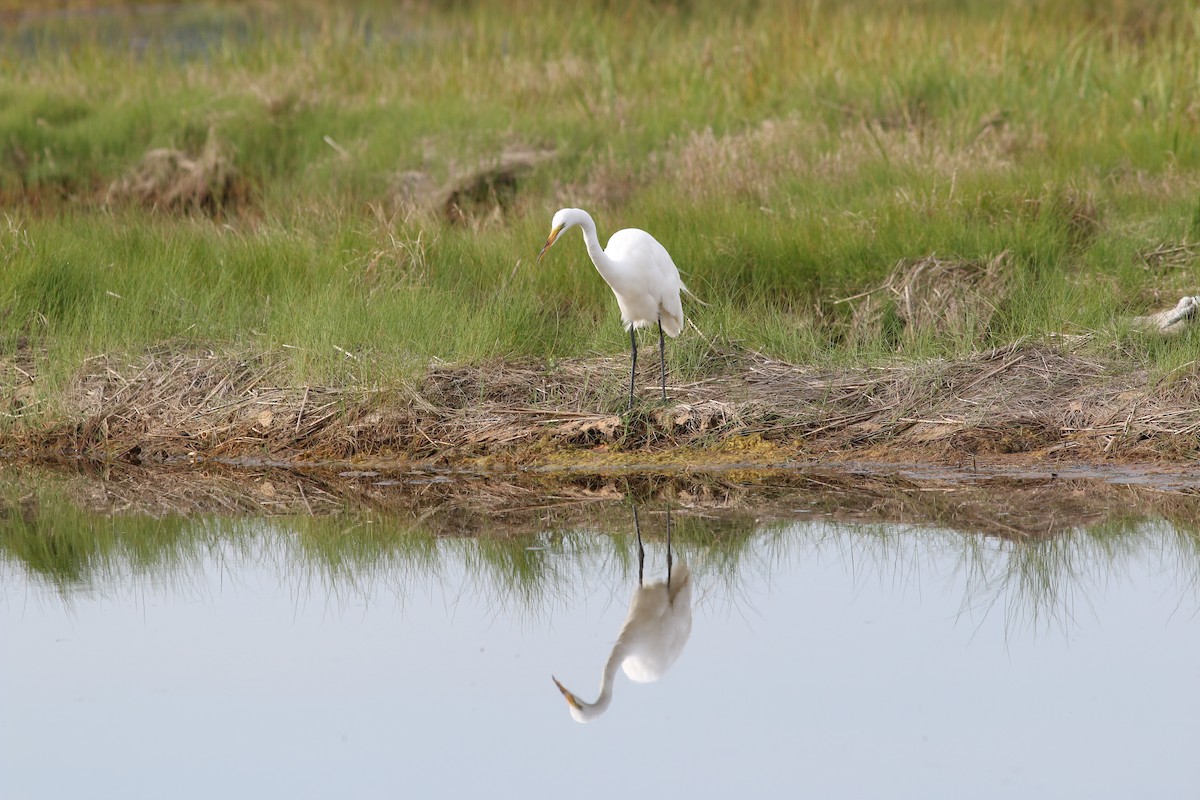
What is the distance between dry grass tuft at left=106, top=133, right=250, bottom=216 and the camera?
11008 mm

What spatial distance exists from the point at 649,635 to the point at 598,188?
5.18 m

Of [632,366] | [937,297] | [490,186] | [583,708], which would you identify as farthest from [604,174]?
[583,708]

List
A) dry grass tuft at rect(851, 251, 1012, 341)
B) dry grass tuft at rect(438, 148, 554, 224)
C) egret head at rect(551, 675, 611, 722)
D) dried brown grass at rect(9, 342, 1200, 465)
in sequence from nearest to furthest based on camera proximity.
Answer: egret head at rect(551, 675, 611, 722) → dried brown grass at rect(9, 342, 1200, 465) → dry grass tuft at rect(851, 251, 1012, 341) → dry grass tuft at rect(438, 148, 554, 224)

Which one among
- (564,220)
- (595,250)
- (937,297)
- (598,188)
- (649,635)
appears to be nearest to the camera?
(649,635)

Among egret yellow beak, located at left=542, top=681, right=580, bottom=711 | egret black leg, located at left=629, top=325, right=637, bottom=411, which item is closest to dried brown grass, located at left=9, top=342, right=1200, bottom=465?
egret black leg, located at left=629, top=325, right=637, bottom=411

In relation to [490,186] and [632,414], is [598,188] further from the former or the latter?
[632,414]

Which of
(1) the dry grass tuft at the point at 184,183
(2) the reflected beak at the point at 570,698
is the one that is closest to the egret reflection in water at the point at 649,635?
(2) the reflected beak at the point at 570,698

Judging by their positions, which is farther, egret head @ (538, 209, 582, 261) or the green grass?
the green grass

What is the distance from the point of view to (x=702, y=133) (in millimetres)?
10312

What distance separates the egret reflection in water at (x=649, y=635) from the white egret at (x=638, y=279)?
1.58 meters

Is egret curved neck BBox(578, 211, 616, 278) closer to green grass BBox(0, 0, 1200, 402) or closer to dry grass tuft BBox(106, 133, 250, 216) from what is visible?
green grass BBox(0, 0, 1200, 402)

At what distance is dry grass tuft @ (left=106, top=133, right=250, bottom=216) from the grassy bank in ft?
0.07

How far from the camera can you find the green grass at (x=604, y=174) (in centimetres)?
768

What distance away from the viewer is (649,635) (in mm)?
4969
